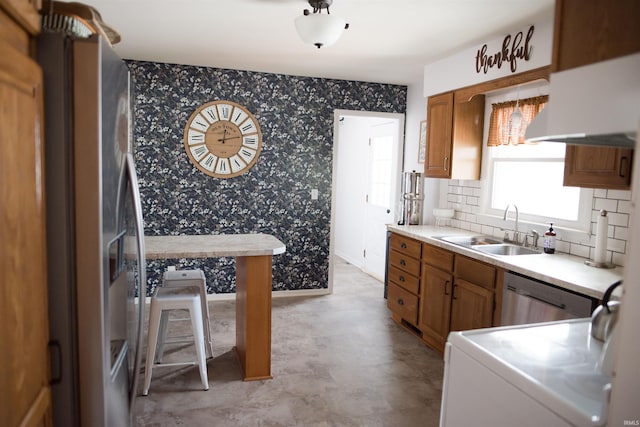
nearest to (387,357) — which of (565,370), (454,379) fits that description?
(454,379)

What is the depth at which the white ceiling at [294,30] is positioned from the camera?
2803 mm

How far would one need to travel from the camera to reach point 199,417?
2.65 meters

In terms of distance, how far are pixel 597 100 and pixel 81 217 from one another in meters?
1.34

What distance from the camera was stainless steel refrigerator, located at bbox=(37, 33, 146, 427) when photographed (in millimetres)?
1198

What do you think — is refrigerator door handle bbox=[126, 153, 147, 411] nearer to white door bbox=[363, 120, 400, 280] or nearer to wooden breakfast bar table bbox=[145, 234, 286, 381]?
wooden breakfast bar table bbox=[145, 234, 286, 381]

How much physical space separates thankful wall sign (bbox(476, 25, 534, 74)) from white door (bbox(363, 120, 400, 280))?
1.95 metres

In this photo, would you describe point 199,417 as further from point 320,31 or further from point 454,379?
point 320,31

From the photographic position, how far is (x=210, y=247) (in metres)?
2.90

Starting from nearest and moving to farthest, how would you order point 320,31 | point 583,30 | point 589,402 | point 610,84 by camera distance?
point 610,84
point 589,402
point 583,30
point 320,31

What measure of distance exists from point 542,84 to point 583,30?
234cm

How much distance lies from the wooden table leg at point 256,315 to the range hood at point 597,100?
2.12 meters

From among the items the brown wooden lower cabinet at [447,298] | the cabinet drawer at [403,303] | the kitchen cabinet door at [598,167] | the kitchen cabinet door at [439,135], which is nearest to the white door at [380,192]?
the kitchen cabinet door at [439,135]

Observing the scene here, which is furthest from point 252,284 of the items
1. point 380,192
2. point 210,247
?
point 380,192

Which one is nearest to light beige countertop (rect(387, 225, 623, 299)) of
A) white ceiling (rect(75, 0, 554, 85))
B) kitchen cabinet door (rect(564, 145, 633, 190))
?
kitchen cabinet door (rect(564, 145, 633, 190))
